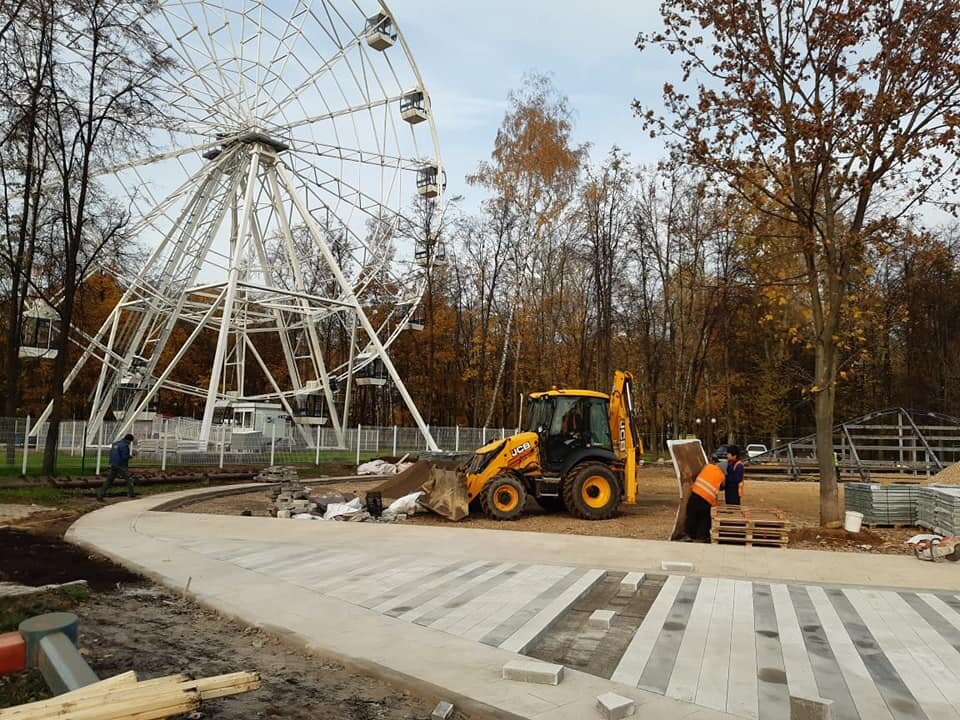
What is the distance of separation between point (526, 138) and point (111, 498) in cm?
2817

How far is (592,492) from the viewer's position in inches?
593

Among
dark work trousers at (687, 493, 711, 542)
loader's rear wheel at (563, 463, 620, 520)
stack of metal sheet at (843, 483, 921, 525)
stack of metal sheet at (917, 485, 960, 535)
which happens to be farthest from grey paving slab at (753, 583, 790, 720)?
stack of metal sheet at (843, 483, 921, 525)

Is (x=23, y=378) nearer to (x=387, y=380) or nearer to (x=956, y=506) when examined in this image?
(x=387, y=380)

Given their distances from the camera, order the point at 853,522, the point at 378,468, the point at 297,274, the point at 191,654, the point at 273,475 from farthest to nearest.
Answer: the point at 297,274
the point at 378,468
the point at 273,475
the point at 853,522
the point at 191,654

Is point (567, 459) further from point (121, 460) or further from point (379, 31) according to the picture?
point (379, 31)

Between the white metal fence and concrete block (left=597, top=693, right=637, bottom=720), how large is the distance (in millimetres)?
21133

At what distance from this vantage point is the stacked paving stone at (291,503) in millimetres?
15546

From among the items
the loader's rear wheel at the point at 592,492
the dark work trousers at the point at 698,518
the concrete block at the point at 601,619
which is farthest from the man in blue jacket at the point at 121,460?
the concrete block at the point at 601,619

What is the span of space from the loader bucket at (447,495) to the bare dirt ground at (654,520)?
22 centimetres

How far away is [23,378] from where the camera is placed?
4659 cm

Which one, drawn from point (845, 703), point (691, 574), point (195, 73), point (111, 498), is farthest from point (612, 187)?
point (845, 703)

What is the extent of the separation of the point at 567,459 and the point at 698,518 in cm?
387

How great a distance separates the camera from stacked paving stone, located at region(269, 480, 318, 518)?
612 inches

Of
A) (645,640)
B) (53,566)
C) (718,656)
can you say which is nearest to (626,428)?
(645,640)
